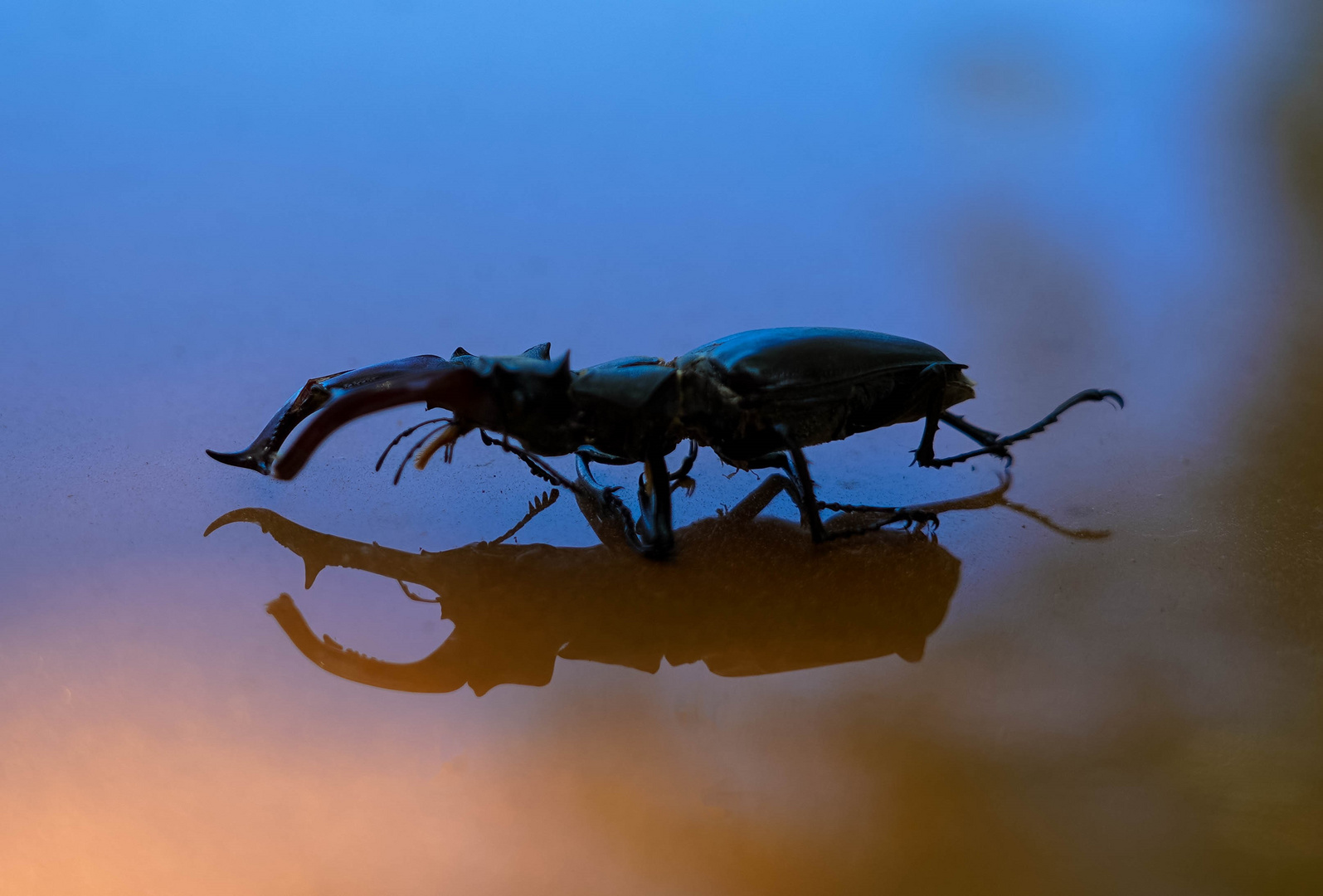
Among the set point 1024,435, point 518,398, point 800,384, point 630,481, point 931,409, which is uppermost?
point 518,398

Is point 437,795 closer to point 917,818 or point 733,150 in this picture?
point 917,818

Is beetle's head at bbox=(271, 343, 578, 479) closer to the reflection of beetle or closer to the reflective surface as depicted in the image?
the reflection of beetle

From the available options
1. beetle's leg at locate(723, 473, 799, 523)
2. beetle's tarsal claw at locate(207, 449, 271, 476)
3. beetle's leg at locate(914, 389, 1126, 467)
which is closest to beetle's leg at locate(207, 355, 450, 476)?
beetle's tarsal claw at locate(207, 449, 271, 476)

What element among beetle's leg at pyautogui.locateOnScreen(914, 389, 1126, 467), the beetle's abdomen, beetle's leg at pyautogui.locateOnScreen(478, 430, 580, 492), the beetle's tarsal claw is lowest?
beetle's leg at pyautogui.locateOnScreen(914, 389, 1126, 467)

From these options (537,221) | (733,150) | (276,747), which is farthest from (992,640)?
(733,150)

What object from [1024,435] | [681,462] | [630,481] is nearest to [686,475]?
[681,462]

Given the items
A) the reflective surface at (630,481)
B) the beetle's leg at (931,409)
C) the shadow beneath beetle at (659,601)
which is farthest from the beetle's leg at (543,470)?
the beetle's leg at (931,409)

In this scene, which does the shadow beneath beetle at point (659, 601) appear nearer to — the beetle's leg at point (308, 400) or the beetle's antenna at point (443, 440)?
the beetle's leg at point (308, 400)

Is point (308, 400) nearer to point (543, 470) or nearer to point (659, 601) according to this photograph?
point (543, 470)
